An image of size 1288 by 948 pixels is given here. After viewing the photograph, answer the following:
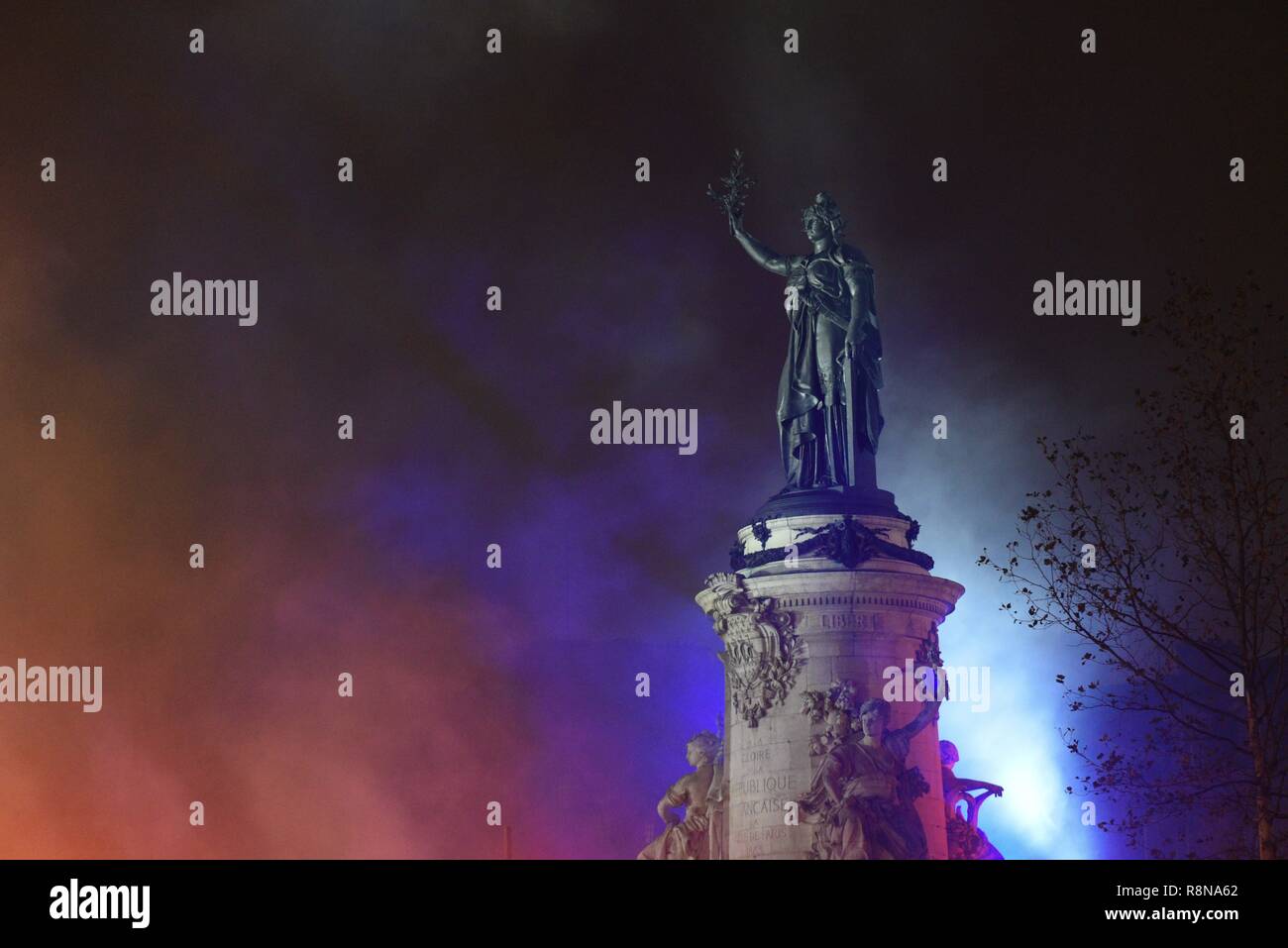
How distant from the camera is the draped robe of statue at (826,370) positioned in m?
43.9

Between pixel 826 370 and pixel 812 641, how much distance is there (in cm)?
583

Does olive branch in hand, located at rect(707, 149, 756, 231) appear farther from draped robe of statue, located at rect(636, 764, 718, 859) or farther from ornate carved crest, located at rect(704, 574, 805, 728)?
draped robe of statue, located at rect(636, 764, 718, 859)

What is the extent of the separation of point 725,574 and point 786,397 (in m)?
4.17

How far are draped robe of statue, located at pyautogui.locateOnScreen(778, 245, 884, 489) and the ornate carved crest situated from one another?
9.14ft

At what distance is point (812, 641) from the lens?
41906 mm

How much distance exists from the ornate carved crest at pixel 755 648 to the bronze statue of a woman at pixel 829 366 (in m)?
2.73

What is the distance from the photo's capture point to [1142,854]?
55438 millimetres

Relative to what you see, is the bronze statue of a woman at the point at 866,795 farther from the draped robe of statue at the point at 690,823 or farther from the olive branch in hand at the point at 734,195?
the olive branch in hand at the point at 734,195

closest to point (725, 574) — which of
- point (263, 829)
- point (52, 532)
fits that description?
point (263, 829)

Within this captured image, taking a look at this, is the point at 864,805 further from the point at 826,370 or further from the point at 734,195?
the point at 734,195

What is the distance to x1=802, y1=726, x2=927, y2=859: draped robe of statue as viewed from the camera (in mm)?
40094
